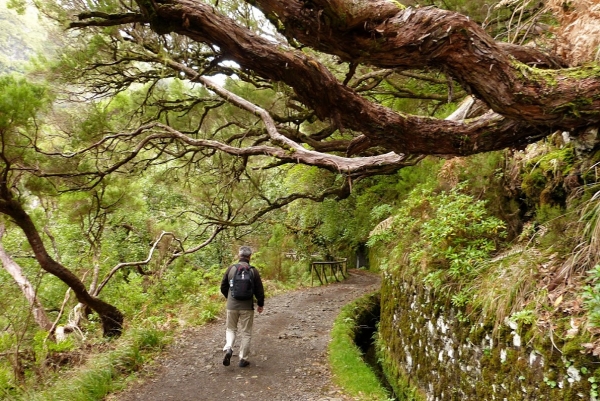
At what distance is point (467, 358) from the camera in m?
4.20

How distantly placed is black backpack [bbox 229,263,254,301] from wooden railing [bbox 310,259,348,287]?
8.09m

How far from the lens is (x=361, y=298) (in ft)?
35.5

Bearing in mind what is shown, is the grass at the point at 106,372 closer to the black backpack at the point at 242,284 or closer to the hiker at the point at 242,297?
the hiker at the point at 242,297

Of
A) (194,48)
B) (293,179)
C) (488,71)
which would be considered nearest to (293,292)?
(293,179)

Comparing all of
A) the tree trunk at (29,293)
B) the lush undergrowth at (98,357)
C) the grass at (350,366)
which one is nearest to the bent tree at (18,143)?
the tree trunk at (29,293)

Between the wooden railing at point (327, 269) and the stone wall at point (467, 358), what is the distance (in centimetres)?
703

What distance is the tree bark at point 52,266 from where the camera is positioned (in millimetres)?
5629

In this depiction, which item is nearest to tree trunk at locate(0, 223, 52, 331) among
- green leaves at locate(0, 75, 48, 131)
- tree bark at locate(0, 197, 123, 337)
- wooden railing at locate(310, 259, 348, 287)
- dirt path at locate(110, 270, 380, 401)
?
tree bark at locate(0, 197, 123, 337)

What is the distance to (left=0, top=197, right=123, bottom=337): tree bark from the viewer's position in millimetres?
5629

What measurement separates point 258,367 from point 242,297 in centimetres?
130

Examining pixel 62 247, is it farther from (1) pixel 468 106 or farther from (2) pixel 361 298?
(1) pixel 468 106

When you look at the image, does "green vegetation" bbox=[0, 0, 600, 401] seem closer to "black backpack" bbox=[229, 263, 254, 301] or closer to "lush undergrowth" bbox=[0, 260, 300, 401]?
"lush undergrowth" bbox=[0, 260, 300, 401]

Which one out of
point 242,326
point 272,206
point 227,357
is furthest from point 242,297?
point 272,206

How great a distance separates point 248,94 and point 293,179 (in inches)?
293
